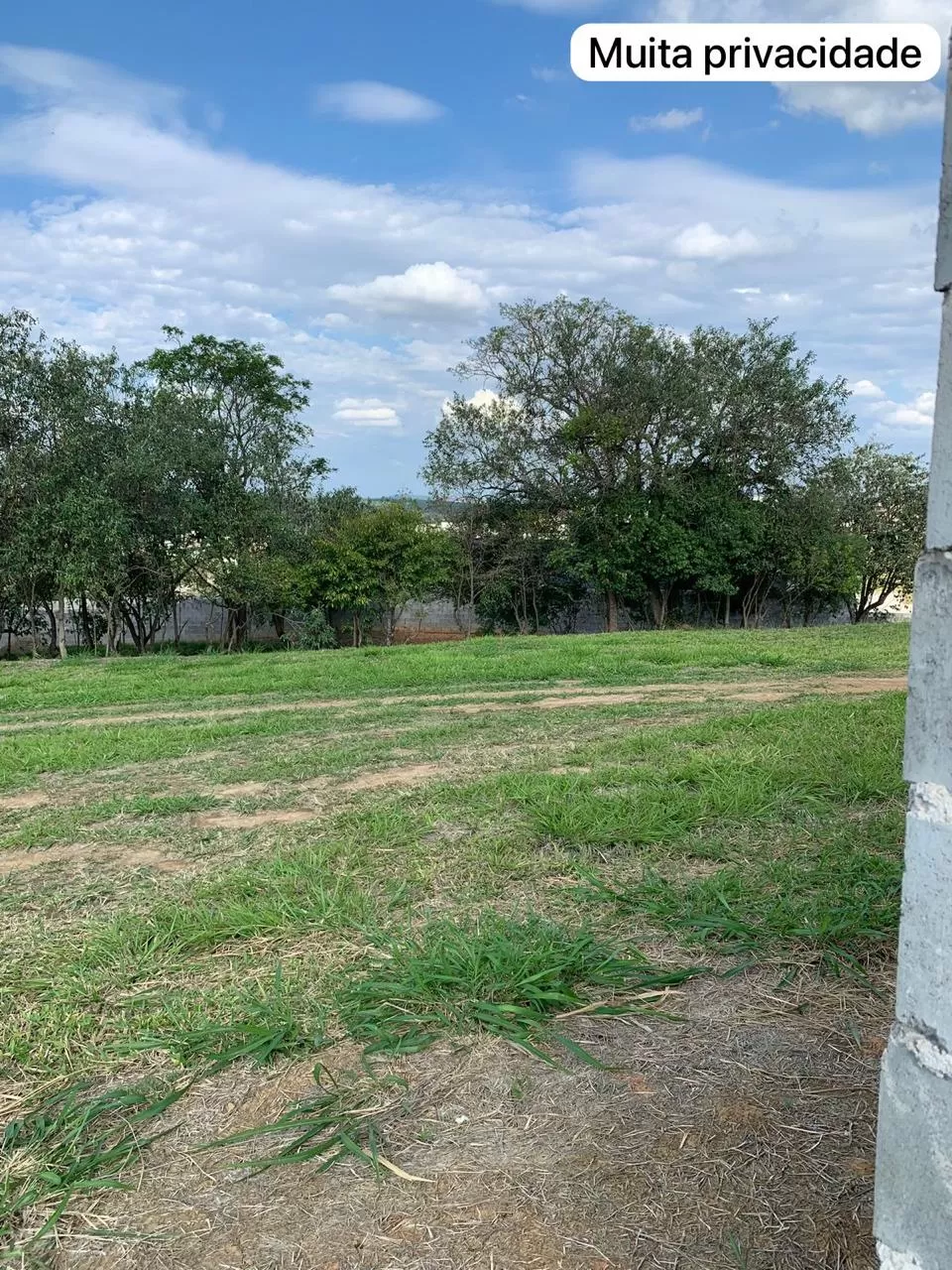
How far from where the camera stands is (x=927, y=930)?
1.10 meters

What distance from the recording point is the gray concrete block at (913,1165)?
3.64 ft

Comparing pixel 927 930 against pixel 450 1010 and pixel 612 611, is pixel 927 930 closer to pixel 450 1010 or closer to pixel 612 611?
pixel 450 1010

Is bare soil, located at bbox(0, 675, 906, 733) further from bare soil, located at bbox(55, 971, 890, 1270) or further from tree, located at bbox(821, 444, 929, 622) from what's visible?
tree, located at bbox(821, 444, 929, 622)

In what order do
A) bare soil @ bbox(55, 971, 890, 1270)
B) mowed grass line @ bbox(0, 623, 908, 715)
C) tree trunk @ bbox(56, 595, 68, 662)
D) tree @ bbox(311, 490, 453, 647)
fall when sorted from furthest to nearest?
tree @ bbox(311, 490, 453, 647) < tree trunk @ bbox(56, 595, 68, 662) < mowed grass line @ bbox(0, 623, 908, 715) < bare soil @ bbox(55, 971, 890, 1270)

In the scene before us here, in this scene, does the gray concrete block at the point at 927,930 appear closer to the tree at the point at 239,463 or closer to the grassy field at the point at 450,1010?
the grassy field at the point at 450,1010

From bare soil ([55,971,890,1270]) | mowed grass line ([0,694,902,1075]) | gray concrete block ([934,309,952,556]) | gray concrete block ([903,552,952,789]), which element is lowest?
bare soil ([55,971,890,1270])

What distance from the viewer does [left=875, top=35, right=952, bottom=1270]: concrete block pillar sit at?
1038 millimetres

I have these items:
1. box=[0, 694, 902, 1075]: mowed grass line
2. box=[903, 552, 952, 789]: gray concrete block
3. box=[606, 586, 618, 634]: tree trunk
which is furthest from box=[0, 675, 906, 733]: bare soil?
box=[606, 586, 618, 634]: tree trunk

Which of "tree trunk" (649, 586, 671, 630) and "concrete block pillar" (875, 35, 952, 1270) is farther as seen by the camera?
"tree trunk" (649, 586, 671, 630)

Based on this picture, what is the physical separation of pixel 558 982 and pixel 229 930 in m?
1.01

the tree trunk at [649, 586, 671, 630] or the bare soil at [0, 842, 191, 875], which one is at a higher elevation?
the tree trunk at [649, 586, 671, 630]

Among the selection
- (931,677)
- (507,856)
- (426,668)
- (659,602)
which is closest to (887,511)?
(659,602)

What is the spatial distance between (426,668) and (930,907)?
851 centimetres

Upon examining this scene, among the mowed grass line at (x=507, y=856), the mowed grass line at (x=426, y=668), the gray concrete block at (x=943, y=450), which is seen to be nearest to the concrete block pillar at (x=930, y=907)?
the gray concrete block at (x=943, y=450)
